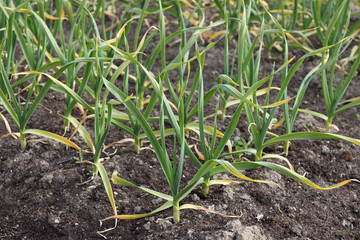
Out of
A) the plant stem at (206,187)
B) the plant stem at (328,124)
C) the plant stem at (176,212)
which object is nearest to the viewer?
the plant stem at (176,212)

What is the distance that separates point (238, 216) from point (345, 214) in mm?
465

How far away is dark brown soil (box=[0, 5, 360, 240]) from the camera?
1.79 metres

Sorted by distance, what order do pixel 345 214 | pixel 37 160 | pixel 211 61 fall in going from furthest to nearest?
1. pixel 211 61
2. pixel 37 160
3. pixel 345 214

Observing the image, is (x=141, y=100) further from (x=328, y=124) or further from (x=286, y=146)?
(x=328, y=124)

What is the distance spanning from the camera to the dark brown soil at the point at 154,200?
5.87ft

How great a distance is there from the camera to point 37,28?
2344 millimetres

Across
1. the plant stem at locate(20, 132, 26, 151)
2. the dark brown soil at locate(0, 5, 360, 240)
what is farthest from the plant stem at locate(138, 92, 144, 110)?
the plant stem at locate(20, 132, 26, 151)

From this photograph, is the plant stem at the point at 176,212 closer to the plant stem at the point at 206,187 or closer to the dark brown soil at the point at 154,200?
the dark brown soil at the point at 154,200

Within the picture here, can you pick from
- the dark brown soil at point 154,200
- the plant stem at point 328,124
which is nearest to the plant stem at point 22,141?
the dark brown soil at point 154,200

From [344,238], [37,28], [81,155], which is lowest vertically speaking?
[344,238]

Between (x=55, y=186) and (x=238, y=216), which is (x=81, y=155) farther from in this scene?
(x=238, y=216)

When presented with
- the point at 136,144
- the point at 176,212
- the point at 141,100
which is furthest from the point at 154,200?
the point at 141,100

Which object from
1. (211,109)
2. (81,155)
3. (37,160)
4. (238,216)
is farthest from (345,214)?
(37,160)

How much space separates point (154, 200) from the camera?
1921mm
